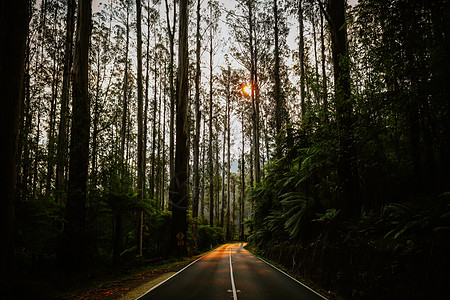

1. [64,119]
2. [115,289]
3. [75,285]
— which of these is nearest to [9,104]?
[115,289]

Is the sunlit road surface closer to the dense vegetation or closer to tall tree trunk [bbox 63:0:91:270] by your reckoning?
the dense vegetation

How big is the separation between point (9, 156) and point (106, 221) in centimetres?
740

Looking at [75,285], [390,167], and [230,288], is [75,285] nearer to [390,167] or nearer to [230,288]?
[230,288]

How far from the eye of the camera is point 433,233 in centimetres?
474

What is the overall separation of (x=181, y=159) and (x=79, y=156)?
652 cm

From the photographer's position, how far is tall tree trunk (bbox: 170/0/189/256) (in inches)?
571

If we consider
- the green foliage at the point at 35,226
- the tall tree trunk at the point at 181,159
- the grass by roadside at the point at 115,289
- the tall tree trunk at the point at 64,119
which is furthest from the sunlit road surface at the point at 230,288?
the tall tree trunk at the point at 181,159

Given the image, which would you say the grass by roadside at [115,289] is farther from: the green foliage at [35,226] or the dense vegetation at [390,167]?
the dense vegetation at [390,167]

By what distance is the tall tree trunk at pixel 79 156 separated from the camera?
8648mm

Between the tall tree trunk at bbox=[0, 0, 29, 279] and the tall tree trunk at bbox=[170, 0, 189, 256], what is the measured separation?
9.78 metres

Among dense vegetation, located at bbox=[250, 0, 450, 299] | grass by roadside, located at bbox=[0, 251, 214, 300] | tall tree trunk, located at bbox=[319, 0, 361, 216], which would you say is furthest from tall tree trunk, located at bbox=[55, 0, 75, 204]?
tall tree trunk, located at bbox=[319, 0, 361, 216]

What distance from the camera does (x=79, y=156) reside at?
30.5 ft

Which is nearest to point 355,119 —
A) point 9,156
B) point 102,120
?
point 9,156

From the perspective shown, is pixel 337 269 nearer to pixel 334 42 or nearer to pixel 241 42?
pixel 334 42
